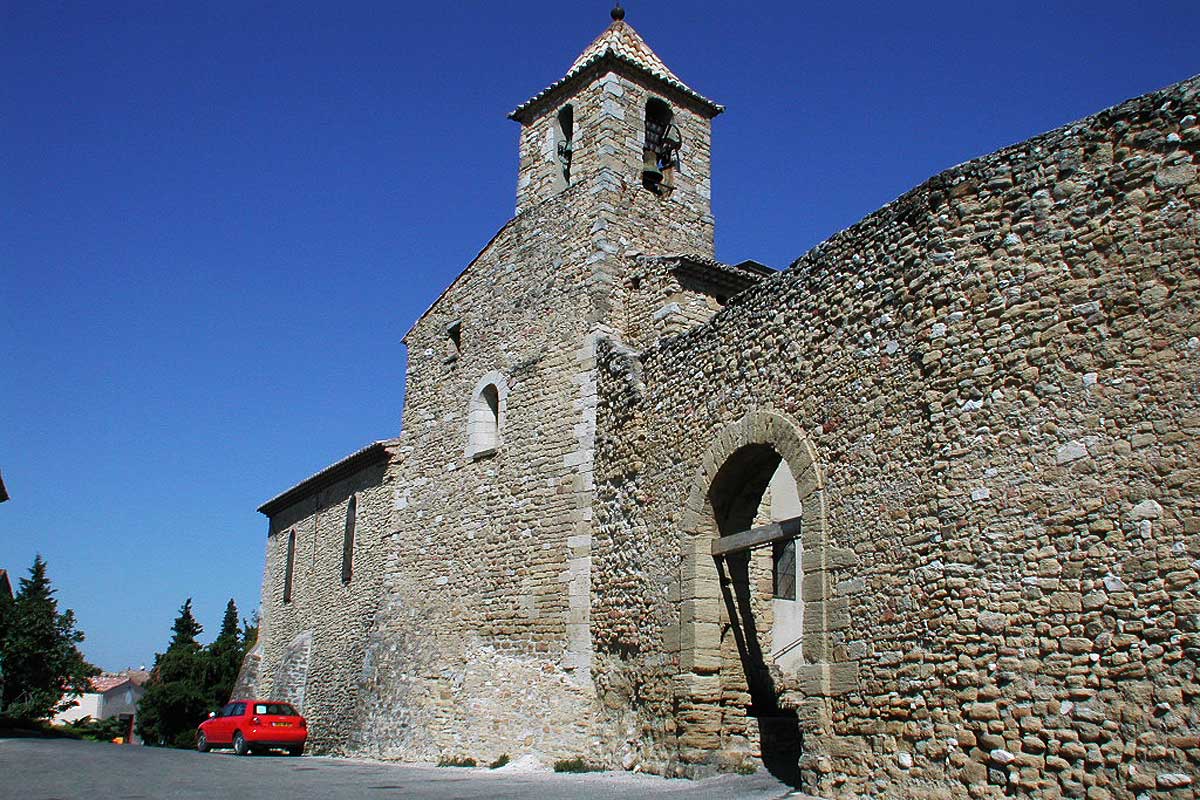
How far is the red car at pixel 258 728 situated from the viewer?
1880cm

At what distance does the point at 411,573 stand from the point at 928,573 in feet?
34.6

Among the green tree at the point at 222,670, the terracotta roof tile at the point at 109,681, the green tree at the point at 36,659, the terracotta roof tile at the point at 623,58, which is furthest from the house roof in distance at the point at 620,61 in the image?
the terracotta roof tile at the point at 109,681

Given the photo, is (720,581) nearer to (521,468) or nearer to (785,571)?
(785,571)

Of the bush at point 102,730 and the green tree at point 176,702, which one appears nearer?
the green tree at point 176,702

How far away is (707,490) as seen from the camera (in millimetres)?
11375

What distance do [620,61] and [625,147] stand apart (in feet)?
4.74

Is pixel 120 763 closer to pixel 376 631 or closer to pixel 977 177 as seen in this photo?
pixel 376 631

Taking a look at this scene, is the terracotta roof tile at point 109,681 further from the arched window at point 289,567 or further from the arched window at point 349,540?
the arched window at point 349,540

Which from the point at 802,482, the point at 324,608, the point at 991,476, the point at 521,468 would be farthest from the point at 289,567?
the point at 991,476

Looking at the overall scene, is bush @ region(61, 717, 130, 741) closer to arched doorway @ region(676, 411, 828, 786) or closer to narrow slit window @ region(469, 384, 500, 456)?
narrow slit window @ region(469, 384, 500, 456)

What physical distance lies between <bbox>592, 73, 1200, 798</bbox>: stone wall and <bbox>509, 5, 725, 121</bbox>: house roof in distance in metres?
6.50

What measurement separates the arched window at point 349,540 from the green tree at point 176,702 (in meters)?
12.3

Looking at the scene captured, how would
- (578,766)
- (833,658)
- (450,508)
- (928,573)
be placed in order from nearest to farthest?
(928,573) < (833,658) < (578,766) < (450,508)

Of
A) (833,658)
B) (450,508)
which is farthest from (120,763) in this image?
(833,658)
